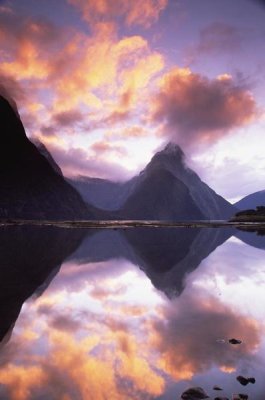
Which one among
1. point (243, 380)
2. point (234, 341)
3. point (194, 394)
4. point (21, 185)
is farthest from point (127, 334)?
point (21, 185)

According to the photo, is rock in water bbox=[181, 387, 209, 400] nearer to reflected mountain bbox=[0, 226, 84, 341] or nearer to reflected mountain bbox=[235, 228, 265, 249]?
reflected mountain bbox=[0, 226, 84, 341]

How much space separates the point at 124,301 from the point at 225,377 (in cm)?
684

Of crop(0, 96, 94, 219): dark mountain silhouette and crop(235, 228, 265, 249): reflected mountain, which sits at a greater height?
crop(0, 96, 94, 219): dark mountain silhouette

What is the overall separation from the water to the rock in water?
0.73 ft

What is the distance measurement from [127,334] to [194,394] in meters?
3.41

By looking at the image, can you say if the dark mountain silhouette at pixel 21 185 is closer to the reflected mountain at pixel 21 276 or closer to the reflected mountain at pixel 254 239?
the reflected mountain at pixel 254 239

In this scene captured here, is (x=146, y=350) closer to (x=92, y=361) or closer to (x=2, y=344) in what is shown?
(x=92, y=361)

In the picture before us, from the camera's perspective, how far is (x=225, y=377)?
666 centimetres

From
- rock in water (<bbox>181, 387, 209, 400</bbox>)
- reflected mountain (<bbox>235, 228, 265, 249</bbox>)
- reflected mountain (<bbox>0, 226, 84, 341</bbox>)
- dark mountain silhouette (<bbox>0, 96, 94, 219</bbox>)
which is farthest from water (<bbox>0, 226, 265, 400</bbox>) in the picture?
dark mountain silhouette (<bbox>0, 96, 94, 219</bbox>)

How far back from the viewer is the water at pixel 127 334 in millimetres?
6363

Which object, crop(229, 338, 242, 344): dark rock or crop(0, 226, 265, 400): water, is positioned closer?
crop(0, 226, 265, 400): water

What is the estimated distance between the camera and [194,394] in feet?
19.4

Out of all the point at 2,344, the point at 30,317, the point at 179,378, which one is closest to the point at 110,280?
the point at 30,317

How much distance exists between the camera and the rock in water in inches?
230
